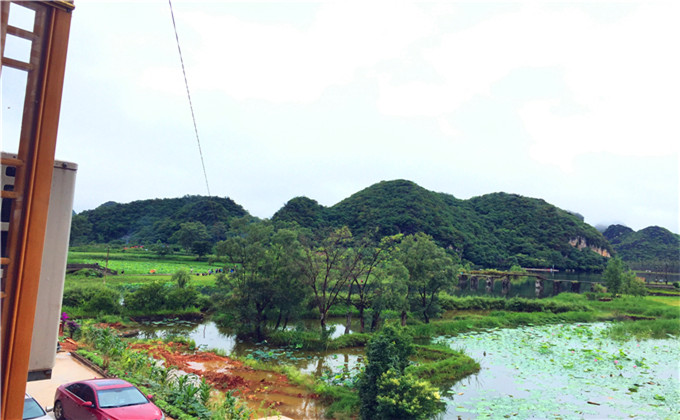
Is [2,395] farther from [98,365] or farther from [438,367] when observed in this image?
[438,367]

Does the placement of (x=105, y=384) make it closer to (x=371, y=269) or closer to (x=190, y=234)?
(x=371, y=269)

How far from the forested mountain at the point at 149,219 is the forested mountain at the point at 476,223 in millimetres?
13212

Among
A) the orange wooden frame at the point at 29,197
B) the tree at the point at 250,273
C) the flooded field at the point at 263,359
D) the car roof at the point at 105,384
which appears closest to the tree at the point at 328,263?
the tree at the point at 250,273

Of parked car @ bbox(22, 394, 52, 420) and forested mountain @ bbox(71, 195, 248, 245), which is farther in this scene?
forested mountain @ bbox(71, 195, 248, 245)

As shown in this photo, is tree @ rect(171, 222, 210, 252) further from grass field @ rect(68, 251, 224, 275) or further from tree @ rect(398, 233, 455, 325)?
tree @ rect(398, 233, 455, 325)

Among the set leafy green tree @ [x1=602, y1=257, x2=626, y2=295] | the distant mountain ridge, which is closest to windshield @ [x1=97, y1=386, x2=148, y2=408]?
leafy green tree @ [x1=602, y1=257, x2=626, y2=295]

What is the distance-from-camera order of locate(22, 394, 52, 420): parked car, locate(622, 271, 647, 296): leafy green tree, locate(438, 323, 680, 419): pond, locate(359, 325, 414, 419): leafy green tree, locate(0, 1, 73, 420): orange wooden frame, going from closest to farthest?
locate(0, 1, 73, 420): orange wooden frame → locate(22, 394, 52, 420): parked car → locate(359, 325, 414, 419): leafy green tree → locate(438, 323, 680, 419): pond → locate(622, 271, 647, 296): leafy green tree

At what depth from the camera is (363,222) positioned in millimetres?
79625

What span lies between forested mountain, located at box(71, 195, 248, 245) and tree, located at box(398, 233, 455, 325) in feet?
162

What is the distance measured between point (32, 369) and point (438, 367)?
1406cm

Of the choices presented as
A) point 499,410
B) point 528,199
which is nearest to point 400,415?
point 499,410

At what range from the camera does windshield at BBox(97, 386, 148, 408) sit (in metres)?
7.42

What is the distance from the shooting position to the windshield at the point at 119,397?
7.42 metres

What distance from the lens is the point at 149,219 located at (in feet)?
274
